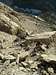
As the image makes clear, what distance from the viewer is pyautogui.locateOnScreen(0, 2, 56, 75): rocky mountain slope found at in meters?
4.88

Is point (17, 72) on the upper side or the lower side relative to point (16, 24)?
lower

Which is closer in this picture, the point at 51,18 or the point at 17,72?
the point at 17,72

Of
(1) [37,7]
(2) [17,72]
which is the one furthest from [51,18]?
(2) [17,72]

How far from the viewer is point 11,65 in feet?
16.1

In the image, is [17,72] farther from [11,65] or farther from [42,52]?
[42,52]

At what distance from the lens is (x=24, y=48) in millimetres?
5754

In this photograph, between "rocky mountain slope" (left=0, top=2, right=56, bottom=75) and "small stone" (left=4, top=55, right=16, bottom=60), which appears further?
"small stone" (left=4, top=55, right=16, bottom=60)

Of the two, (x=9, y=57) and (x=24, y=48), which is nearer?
(x=9, y=57)

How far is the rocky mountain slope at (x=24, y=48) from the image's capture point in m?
4.88

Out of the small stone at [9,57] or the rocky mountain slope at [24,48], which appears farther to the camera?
the small stone at [9,57]

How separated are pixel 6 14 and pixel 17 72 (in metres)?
2.88

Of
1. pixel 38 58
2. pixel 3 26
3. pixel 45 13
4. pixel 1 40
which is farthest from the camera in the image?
pixel 45 13

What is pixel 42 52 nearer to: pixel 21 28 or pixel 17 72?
pixel 17 72

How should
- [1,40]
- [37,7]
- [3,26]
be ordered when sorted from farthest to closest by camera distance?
[37,7]
[3,26]
[1,40]
